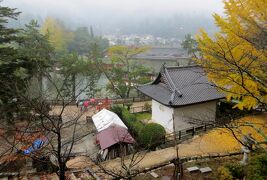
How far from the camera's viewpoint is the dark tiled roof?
62.9 ft

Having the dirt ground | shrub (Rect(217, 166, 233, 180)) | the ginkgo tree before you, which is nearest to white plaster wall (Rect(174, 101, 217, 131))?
the dirt ground

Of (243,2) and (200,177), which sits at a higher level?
(243,2)

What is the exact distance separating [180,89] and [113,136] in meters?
6.00

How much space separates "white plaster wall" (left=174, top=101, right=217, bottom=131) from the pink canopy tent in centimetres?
384

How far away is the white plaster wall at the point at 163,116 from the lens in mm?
19969

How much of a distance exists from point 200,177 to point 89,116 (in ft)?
50.7

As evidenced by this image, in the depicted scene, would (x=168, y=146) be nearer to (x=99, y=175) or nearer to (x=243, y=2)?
(x=99, y=175)

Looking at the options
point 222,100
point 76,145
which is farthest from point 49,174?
point 222,100

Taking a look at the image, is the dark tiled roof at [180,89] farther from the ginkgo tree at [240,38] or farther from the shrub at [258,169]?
the shrub at [258,169]

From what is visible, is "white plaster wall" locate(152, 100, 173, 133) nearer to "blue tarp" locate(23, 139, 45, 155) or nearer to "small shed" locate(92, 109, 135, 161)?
"small shed" locate(92, 109, 135, 161)

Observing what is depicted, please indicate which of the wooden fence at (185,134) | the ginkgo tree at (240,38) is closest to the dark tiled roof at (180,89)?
the wooden fence at (185,134)

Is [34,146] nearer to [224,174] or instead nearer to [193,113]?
[224,174]

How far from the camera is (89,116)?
25438mm

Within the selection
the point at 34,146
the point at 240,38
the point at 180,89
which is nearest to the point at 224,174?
the point at 240,38
